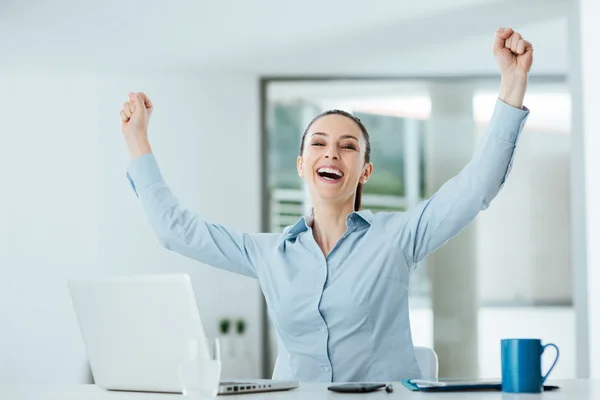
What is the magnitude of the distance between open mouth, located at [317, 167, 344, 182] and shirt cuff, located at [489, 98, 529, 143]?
1.66 feet

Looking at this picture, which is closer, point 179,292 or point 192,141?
point 179,292

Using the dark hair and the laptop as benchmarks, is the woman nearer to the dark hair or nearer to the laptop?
the dark hair

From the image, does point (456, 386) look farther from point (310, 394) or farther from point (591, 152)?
point (591, 152)

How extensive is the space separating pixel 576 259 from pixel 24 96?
380 centimetres

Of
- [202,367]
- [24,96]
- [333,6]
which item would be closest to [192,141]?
[24,96]

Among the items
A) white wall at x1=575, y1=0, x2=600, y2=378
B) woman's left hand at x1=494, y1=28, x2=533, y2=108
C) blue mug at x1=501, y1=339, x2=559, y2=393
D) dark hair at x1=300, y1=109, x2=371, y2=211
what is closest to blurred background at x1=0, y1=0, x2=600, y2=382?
white wall at x1=575, y1=0, x2=600, y2=378

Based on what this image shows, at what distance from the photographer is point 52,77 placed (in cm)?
582

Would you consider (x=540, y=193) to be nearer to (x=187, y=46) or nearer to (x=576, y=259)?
(x=576, y=259)

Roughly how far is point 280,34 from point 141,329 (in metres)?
3.61

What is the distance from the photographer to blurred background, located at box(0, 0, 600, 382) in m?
5.68

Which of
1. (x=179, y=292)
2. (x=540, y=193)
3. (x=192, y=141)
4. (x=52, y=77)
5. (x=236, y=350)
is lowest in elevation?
(x=236, y=350)

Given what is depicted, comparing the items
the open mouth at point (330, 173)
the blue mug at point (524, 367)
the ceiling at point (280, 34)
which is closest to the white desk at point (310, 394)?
the blue mug at point (524, 367)

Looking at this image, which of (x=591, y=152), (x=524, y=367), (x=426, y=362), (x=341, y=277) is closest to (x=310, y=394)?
(x=524, y=367)

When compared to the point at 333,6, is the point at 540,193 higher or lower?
lower
